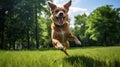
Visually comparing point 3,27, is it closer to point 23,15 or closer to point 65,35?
point 23,15

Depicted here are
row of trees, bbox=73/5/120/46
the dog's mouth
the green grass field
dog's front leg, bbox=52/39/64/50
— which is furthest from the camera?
row of trees, bbox=73/5/120/46

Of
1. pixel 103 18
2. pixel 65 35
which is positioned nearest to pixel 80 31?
pixel 103 18

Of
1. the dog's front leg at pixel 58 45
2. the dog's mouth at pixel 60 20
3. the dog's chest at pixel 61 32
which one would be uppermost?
the dog's mouth at pixel 60 20

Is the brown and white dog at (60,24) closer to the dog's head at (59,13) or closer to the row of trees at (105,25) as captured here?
the dog's head at (59,13)

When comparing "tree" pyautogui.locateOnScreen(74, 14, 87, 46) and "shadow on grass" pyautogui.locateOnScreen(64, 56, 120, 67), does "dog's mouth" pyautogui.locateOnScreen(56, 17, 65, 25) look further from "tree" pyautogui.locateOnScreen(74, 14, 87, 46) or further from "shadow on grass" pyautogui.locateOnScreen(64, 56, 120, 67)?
"tree" pyautogui.locateOnScreen(74, 14, 87, 46)

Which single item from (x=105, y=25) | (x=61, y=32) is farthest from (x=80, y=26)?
(x=61, y=32)

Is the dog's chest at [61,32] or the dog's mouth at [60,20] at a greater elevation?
the dog's mouth at [60,20]

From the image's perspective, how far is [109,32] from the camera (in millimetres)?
52688

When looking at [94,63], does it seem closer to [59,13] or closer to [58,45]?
[58,45]

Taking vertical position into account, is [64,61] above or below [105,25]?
below

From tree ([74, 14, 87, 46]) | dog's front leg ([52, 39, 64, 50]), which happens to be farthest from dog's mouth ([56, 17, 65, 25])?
tree ([74, 14, 87, 46])

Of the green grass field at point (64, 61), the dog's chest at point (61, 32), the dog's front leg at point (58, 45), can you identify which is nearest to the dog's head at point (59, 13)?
the dog's chest at point (61, 32)

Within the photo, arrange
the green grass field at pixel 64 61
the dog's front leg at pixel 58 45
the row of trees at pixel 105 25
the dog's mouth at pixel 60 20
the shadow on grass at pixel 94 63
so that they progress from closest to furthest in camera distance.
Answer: the shadow on grass at pixel 94 63
the green grass field at pixel 64 61
the dog's front leg at pixel 58 45
the dog's mouth at pixel 60 20
the row of trees at pixel 105 25

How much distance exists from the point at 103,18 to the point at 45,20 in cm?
1517
